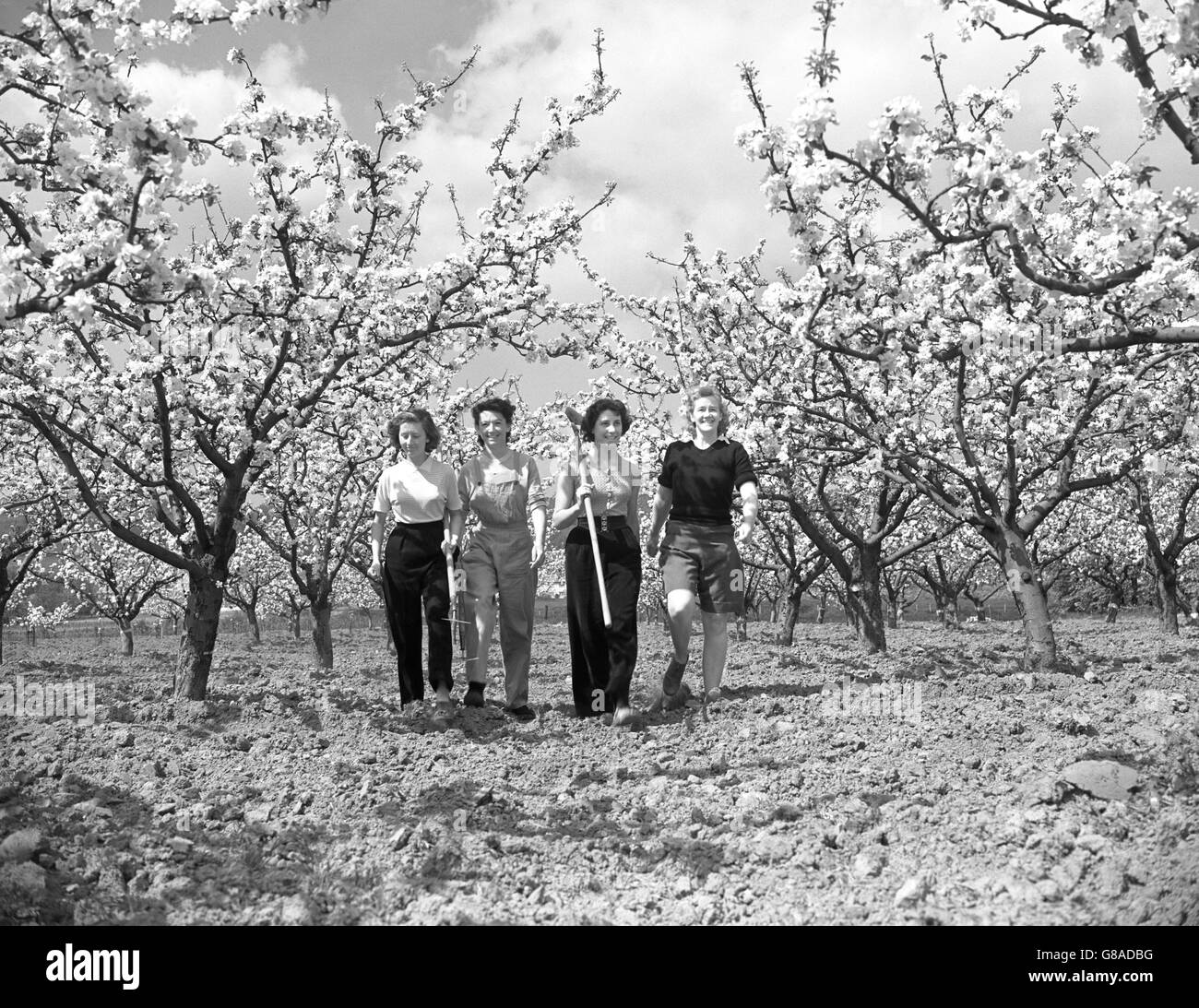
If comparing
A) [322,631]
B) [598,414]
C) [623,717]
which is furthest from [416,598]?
[322,631]

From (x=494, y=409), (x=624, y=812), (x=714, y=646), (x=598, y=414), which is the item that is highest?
(x=494, y=409)

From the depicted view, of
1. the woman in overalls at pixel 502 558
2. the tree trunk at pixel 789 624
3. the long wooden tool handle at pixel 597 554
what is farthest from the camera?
the tree trunk at pixel 789 624

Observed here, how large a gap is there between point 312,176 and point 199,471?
578 centimetres

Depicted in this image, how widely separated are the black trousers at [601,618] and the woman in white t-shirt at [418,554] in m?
0.96

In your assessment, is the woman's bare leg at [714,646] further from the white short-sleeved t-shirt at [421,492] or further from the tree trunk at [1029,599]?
the tree trunk at [1029,599]

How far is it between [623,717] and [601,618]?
0.77 m

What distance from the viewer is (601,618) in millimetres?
6891

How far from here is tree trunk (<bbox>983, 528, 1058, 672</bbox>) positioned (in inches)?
350

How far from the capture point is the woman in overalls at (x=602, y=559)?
6730 millimetres

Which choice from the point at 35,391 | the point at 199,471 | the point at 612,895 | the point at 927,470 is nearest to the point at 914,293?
the point at 927,470

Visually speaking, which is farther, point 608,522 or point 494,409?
point 494,409

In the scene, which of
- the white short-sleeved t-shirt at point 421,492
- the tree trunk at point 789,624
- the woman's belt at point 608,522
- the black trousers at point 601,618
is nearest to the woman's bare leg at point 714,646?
the black trousers at point 601,618

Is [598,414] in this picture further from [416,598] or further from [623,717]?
[623,717]

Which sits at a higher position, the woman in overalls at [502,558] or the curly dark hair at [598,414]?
the curly dark hair at [598,414]
